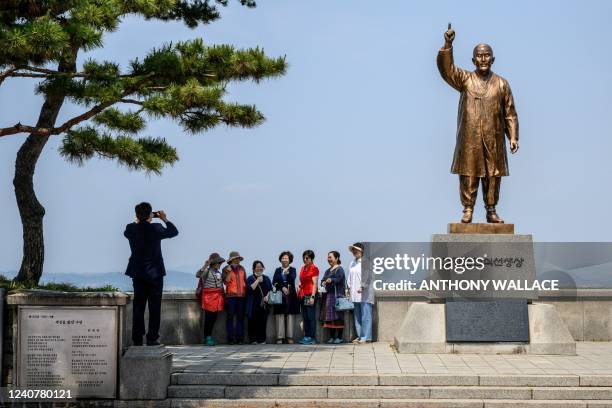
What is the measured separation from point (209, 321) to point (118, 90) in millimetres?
4104

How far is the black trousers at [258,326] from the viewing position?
16141 millimetres

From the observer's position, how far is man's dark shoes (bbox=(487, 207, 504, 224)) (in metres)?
14.4

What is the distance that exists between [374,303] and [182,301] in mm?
3149

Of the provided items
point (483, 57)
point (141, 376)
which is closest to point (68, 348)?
point (141, 376)

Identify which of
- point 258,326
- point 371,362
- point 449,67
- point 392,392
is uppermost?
point 449,67

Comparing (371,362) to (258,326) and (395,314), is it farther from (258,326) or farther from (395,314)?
(258,326)

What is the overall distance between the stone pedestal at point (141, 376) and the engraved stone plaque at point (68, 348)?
12 centimetres

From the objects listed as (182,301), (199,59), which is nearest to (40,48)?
(199,59)

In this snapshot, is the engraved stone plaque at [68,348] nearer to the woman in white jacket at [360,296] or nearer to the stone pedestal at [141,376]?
the stone pedestal at [141,376]

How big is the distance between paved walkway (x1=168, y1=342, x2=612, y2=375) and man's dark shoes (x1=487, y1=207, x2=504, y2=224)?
6.44 feet

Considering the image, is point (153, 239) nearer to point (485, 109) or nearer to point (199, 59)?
point (199, 59)

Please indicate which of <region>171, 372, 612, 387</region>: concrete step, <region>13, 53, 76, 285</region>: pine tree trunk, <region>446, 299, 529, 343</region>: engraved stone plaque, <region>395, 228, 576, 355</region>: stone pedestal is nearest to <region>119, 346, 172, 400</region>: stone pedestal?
<region>171, 372, 612, 387</region>: concrete step

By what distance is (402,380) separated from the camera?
11281mm

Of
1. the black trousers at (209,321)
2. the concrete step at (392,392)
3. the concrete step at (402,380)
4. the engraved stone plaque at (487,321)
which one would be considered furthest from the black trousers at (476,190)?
the black trousers at (209,321)
